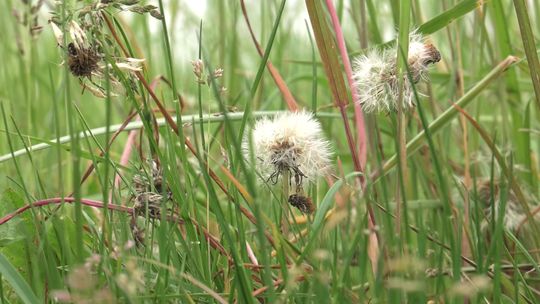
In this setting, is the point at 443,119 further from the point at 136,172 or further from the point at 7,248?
the point at 7,248

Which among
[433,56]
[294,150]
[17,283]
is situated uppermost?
[433,56]

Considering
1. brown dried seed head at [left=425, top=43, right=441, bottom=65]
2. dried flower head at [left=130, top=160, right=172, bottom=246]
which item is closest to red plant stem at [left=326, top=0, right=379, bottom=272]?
brown dried seed head at [left=425, top=43, right=441, bottom=65]

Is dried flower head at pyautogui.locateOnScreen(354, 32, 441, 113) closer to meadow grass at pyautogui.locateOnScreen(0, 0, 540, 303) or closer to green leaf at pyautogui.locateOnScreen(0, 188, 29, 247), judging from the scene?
meadow grass at pyautogui.locateOnScreen(0, 0, 540, 303)

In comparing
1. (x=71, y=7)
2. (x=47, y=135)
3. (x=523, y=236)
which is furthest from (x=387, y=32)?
(x=71, y=7)

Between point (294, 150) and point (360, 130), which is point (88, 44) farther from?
point (360, 130)

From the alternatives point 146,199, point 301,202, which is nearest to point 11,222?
point 146,199

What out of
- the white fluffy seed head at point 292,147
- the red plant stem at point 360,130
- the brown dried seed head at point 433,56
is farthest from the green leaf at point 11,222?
the brown dried seed head at point 433,56
